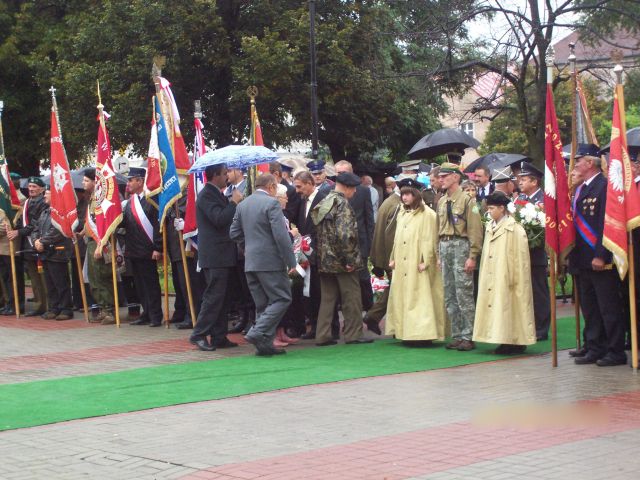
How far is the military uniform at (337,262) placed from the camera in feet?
40.0

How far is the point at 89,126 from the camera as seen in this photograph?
29484 millimetres

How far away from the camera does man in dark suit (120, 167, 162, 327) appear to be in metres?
14.8

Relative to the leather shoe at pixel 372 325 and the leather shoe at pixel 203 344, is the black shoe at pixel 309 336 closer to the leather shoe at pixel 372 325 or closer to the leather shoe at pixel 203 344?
the leather shoe at pixel 372 325

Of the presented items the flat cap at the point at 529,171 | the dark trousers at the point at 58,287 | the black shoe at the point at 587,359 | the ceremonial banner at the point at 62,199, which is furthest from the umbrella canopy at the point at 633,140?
the dark trousers at the point at 58,287

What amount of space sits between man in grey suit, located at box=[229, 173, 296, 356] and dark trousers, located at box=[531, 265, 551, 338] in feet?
9.78

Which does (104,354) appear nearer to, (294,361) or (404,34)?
(294,361)

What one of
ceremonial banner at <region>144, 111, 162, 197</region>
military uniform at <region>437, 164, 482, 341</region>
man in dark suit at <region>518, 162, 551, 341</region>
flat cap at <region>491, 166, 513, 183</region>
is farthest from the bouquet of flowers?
ceremonial banner at <region>144, 111, 162, 197</region>

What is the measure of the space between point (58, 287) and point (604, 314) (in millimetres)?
8986

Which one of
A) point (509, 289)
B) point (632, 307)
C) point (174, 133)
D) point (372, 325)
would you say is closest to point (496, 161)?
point (372, 325)

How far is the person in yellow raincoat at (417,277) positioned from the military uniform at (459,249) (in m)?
0.17

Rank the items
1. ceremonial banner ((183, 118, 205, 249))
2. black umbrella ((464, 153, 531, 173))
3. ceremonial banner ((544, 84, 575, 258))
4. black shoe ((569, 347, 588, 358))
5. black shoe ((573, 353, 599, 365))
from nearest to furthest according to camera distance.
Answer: ceremonial banner ((544, 84, 575, 258)) < black shoe ((573, 353, 599, 365)) < black shoe ((569, 347, 588, 358)) < ceremonial banner ((183, 118, 205, 249)) < black umbrella ((464, 153, 531, 173))

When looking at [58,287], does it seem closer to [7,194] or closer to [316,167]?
[7,194]

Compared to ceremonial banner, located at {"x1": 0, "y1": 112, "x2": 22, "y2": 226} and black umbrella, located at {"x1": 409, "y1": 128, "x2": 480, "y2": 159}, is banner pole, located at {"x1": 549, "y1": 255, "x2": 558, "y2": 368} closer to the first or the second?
black umbrella, located at {"x1": 409, "y1": 128, "x2": 480, "y2": 159}

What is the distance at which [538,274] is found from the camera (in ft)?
40.7
